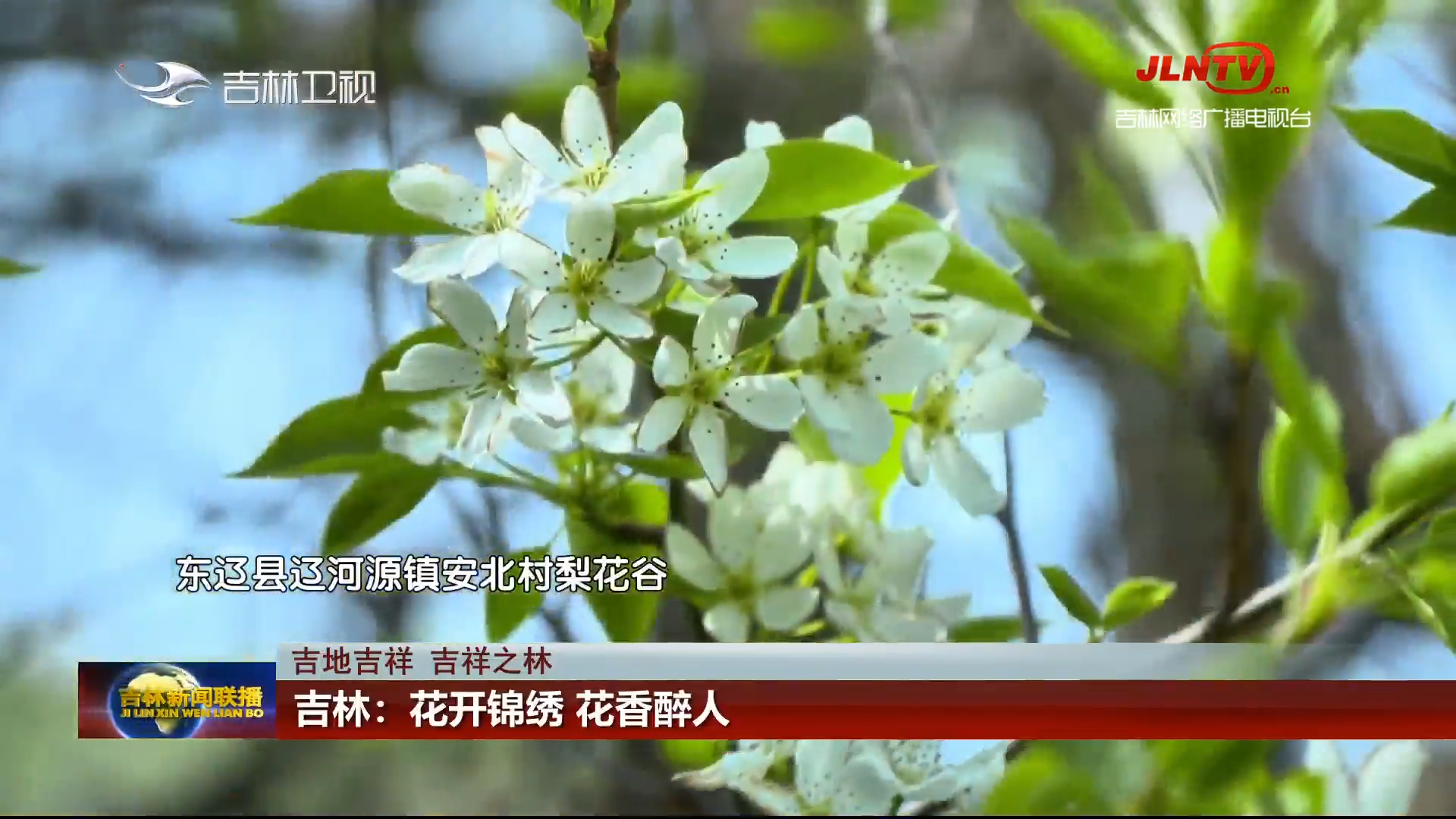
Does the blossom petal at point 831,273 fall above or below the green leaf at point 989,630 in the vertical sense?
above

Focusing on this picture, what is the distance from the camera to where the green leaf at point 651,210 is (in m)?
0.36

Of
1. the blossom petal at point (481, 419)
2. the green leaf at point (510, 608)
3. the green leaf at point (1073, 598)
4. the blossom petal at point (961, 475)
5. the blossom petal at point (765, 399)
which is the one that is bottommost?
the green leaf at point (510, 608)

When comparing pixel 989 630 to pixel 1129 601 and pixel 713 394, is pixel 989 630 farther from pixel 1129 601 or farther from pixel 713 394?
pixel 713 394

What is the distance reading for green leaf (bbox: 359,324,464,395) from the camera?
40cm

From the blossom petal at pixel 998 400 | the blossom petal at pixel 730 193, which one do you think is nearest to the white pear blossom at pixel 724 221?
the blossom petal at pixel 730 193

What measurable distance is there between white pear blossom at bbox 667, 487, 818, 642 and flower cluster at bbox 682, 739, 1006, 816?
64 mm

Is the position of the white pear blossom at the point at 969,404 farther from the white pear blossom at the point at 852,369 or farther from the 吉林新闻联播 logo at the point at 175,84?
the 吉林新闻联播 logo at the point at 175,84

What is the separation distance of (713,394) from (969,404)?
0.11 m

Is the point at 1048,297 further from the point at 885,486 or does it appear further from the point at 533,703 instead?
the point at 533,703

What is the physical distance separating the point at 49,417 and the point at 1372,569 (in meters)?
0.65

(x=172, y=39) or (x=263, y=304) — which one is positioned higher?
(x=172, y=39)

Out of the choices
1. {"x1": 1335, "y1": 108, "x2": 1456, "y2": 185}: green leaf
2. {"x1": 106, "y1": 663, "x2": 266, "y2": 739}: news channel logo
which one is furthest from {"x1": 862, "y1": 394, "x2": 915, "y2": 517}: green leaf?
{"x1": 106, "y1": 663, "x2": 266, "y2": 739}: news channel logo

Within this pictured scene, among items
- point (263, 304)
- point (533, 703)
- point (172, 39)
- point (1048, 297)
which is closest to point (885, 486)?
point (1048, 297)

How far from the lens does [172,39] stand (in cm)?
61
